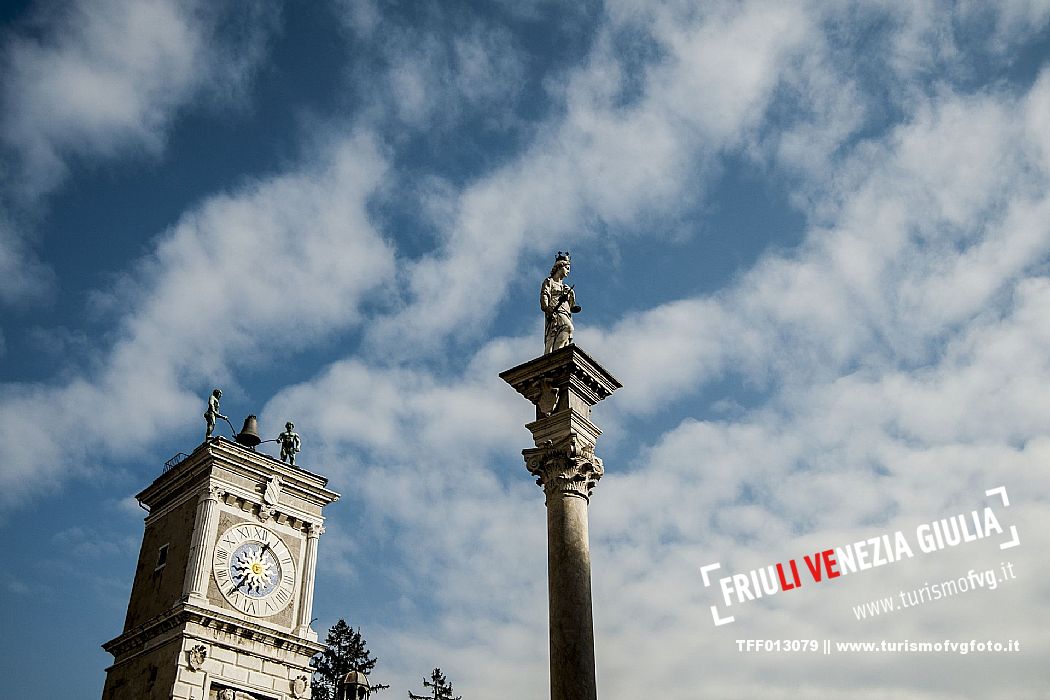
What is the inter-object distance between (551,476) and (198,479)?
26762 millimetres

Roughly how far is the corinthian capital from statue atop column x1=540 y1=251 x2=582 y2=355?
5.40ft

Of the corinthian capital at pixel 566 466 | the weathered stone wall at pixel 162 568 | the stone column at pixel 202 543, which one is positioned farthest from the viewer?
the weathered stone wall at pixel 162 568

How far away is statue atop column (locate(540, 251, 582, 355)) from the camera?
14.9 metres

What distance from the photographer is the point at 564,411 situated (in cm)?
1386

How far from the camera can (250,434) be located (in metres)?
40.5

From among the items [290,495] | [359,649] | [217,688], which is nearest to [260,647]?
[217,688]

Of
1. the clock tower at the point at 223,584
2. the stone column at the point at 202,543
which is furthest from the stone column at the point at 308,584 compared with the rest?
the stone column at the point at 202,543

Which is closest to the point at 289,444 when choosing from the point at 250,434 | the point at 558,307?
the point at 250,434

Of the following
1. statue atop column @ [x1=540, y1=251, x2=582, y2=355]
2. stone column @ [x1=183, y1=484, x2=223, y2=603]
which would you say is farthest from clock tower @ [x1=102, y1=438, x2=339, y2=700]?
statue atop column @ [x1=540, y1=251, x2=582, y2=355]

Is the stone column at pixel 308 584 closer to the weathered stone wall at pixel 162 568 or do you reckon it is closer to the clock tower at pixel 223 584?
the clock tower at pixel 223 584

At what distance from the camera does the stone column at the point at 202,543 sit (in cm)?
3341

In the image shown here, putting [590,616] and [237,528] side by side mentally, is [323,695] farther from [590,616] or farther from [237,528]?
[590,616]

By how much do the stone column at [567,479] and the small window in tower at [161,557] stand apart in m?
26.8

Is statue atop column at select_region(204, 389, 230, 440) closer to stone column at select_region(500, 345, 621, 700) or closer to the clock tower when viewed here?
the clock tower
